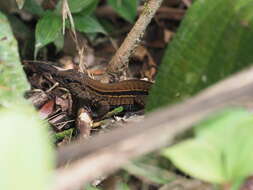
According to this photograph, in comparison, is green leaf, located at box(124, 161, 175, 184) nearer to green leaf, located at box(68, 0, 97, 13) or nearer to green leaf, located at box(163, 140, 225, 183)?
green leaf, located at box(163, 140, 225, 183)

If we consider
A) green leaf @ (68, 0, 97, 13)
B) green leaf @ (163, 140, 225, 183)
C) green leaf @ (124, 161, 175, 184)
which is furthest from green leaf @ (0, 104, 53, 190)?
green leaf @ (68, 0, 97, 13)

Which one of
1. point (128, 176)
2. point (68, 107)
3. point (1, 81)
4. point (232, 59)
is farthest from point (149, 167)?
point (68, 107)

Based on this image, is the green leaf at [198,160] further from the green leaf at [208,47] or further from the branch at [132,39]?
the branch at [132,39]

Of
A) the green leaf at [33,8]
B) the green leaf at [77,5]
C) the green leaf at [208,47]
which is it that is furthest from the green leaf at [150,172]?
the green leaf at [33,8]

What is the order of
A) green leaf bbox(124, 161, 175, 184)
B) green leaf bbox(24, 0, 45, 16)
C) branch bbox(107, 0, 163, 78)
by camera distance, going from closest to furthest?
green leaf bbox(124, 161, 175, 184) < branch bbox(107, 0, 163, 78) < green leaf bbox(24, 0, 45, 16)

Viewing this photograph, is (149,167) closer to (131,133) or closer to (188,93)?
(188,93)

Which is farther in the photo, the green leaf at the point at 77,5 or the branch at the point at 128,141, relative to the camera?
the green leaf at the point at 77,5
